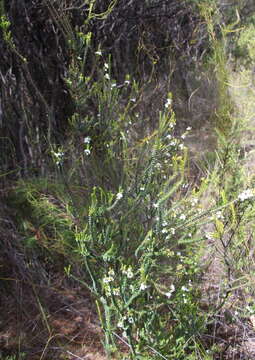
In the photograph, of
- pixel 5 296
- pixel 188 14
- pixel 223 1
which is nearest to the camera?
pixel 5 296

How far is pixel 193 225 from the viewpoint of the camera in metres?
1.53

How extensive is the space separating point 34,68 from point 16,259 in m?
1.20

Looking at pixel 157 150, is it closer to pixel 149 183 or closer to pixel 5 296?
pixel 149 183

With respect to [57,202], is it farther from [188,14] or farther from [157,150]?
[188,14]

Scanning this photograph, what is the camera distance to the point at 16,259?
1.95m

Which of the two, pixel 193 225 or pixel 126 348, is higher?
pixel 193 225

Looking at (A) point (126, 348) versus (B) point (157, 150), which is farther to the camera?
(A) point (126, 348)

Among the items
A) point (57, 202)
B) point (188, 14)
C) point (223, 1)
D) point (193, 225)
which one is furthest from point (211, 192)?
point (223, 1)

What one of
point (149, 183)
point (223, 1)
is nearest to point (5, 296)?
point (149, 183)

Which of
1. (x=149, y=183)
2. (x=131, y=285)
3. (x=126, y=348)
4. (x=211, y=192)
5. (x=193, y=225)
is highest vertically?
(x=149, y=183)

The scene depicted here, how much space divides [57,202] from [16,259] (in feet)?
1.34

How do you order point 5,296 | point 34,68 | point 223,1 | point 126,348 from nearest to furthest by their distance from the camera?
Result: point 126,348, point 5,296, point 34,68, point 223,1

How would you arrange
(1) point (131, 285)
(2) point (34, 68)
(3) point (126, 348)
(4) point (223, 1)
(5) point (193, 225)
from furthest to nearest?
(4) point (223, 1), (2) point (34, 68), (3) point (126, 348), (5) point (193, 225), (1) point (131, 285)

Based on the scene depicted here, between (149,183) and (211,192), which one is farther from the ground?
(149,183)
